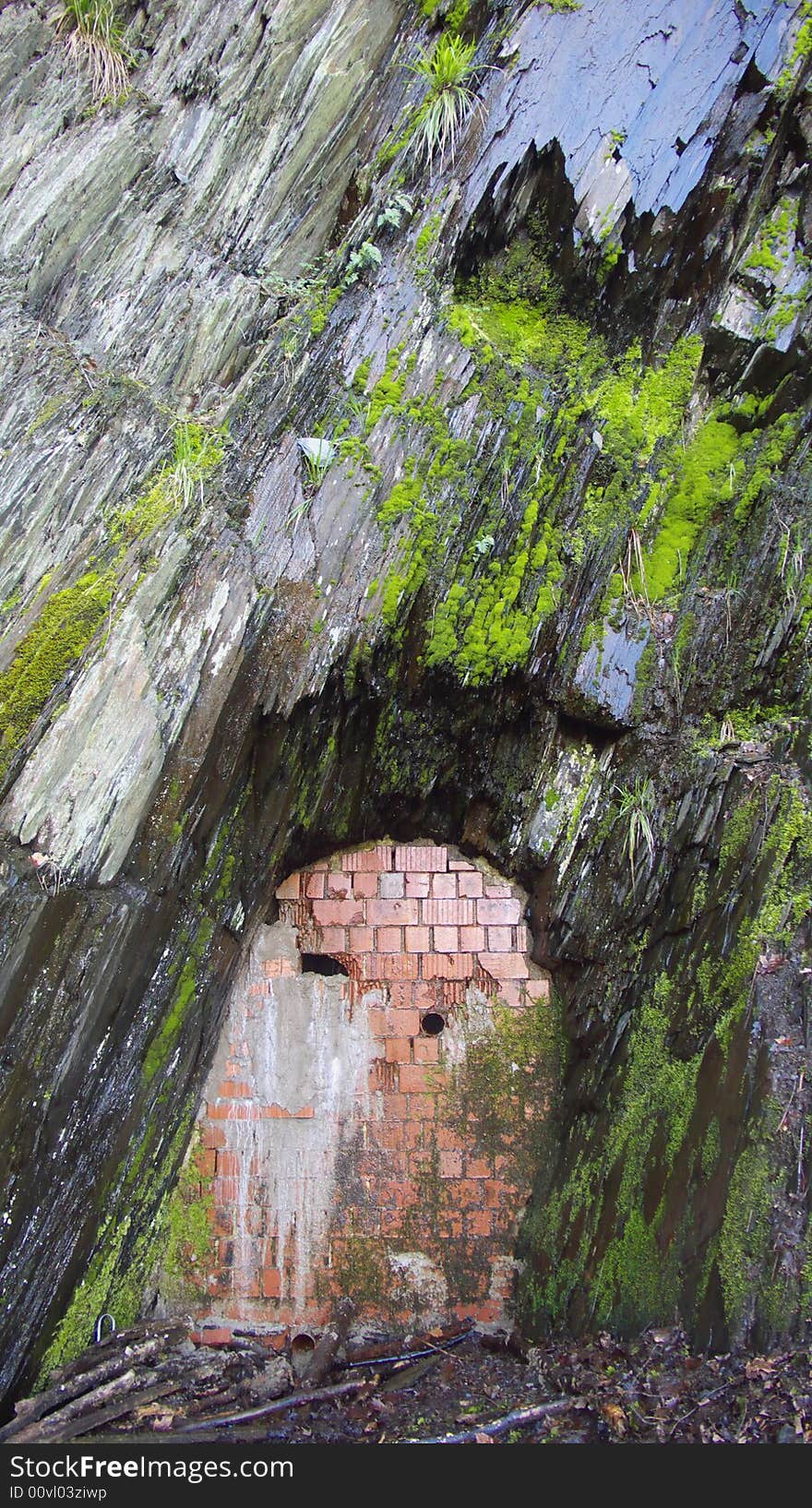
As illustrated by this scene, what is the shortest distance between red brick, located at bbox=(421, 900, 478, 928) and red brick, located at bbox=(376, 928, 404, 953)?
0.17 metres

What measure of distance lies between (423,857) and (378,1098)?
143 centimetres

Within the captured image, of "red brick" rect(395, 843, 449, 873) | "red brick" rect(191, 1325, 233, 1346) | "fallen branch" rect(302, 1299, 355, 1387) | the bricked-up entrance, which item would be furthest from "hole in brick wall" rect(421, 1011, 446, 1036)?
"red brick" rect(191, 1325, 233, 1346)

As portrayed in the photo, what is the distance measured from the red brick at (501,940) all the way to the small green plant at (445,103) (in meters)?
4.52

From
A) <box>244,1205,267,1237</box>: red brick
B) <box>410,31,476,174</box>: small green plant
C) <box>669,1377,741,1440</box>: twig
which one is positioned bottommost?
<box>669,1377,741,1440</box>: twig

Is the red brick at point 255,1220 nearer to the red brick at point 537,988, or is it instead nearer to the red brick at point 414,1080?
the red brick at point 414,1080

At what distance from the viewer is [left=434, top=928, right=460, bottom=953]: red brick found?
18.5 ft

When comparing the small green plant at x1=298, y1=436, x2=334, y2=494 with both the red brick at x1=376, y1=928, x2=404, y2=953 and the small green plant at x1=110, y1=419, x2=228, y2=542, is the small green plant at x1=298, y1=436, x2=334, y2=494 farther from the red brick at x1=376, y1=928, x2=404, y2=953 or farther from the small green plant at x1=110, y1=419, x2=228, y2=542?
the red brick at x1=376, y1=928, x2=404, y2=953

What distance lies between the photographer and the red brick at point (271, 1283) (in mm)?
5203

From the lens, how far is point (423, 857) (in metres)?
5.77

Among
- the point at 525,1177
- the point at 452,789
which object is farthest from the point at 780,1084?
the point at 452,789

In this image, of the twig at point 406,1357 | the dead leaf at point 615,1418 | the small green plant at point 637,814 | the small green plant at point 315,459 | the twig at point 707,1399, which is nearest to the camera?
the twig at point 707,1399

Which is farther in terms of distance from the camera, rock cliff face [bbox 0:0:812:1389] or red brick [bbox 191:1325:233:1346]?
red brick [bbox 191:1325:233:1346]

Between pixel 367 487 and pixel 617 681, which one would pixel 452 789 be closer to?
pixel 617 681

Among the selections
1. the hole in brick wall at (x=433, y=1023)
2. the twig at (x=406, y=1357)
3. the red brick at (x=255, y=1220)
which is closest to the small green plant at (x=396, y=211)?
the hole in brick wall at (x=433, y=1023)
